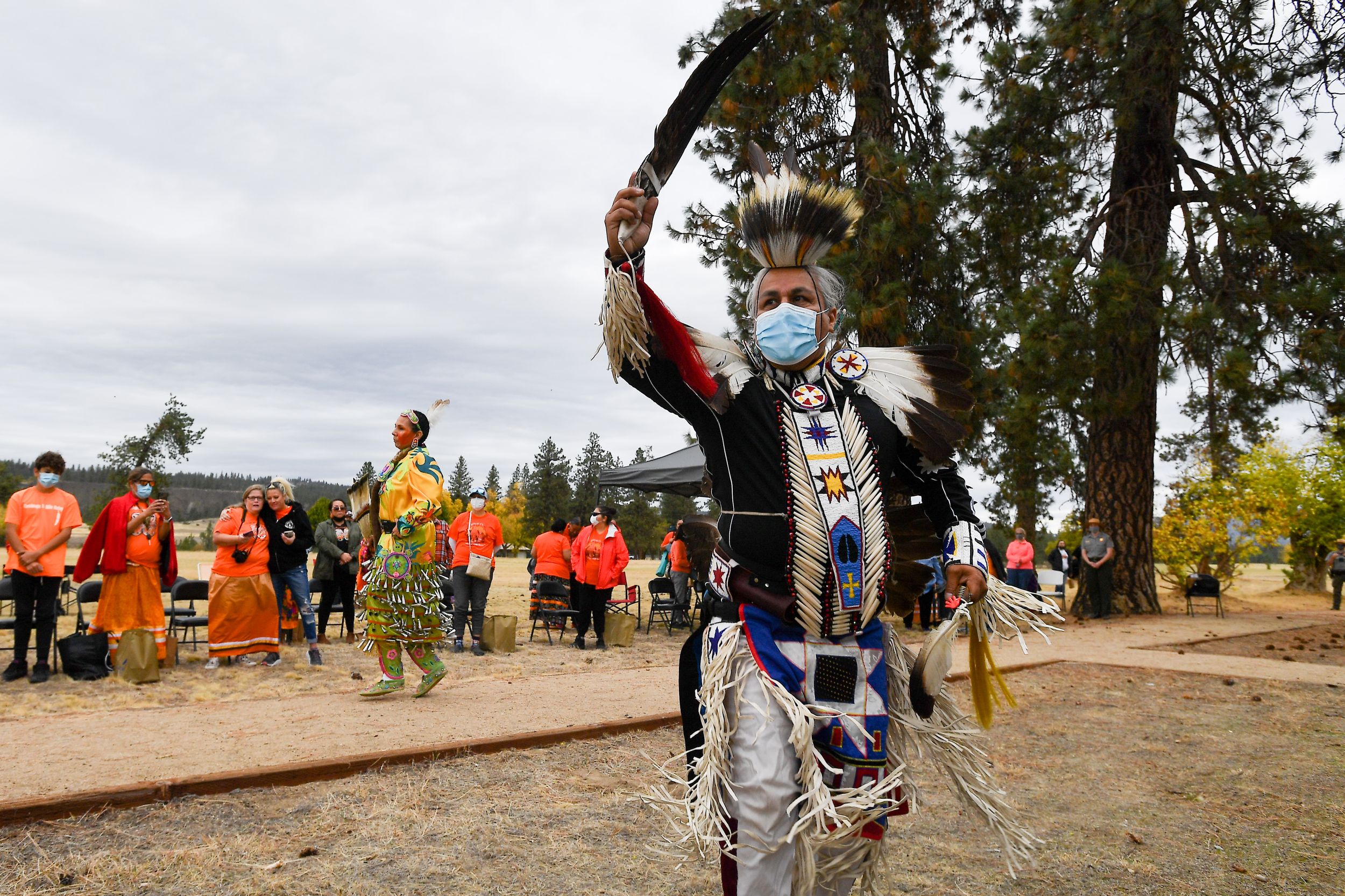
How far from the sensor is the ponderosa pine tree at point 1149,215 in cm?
1223

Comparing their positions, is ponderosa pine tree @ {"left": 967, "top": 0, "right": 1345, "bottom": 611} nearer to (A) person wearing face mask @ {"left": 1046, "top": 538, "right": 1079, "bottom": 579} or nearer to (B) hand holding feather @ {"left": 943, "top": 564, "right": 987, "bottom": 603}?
(A) person wearing face mask @ {"left": 1046, "top": 538, "right": 1079, "bottom": 579}

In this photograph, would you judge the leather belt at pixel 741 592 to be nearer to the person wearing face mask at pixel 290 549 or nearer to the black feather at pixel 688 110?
the black feather at pixel 688 110

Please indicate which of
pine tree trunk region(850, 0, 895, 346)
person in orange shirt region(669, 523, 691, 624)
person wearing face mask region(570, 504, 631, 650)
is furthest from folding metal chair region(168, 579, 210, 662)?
pine tree trunk region(850, 0, 895, 346)

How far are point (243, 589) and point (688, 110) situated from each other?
8104 mm

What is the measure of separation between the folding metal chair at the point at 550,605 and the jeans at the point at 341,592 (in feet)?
7.88

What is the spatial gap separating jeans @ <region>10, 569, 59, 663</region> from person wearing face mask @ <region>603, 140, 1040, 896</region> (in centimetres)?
736

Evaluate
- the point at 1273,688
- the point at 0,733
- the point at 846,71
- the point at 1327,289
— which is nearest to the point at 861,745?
the point at 0,733

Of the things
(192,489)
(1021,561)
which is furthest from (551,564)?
(192,489)

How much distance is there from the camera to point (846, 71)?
45.4 feet

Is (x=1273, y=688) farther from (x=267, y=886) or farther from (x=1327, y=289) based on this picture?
(x=267, y=886)

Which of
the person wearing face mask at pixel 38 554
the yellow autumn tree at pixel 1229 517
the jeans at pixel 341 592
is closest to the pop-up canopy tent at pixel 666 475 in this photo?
the jeans at pixel 341 592

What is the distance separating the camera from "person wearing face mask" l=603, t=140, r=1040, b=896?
2.44 metres

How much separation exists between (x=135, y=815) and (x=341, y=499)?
8640 mm

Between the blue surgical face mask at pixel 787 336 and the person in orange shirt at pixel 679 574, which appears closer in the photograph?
the blue surgical face mask at pixel 787 336
